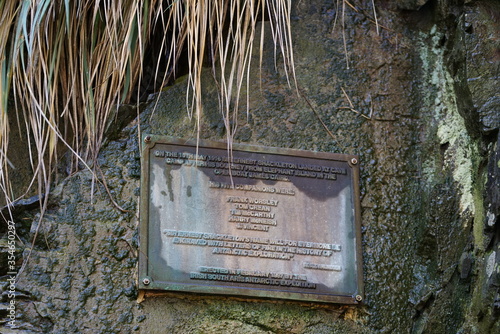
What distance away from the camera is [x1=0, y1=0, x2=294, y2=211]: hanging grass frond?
2932 mm

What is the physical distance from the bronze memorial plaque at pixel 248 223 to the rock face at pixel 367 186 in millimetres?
60

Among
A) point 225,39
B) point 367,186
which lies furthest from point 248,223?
point 225,39

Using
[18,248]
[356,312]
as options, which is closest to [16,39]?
[18,248]

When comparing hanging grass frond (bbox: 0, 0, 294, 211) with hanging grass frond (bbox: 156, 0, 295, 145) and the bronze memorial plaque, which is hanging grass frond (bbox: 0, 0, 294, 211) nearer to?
hanging grass frond (bbox: 156, 0, 295, 145)

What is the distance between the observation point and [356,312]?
9.61 ft

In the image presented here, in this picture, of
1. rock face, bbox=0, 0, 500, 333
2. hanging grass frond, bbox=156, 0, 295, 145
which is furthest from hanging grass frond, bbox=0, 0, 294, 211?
rock face, bbox=0, 0, 500, 333

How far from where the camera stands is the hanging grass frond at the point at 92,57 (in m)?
2.93

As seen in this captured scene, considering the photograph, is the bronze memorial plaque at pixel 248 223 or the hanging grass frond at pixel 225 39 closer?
the bronze memorial plaque at pixel 248 223

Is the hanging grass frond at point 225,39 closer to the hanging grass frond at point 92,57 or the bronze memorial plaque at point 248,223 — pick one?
the hanging grass frond at point 92,57

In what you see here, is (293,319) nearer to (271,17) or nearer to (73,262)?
(73,262)

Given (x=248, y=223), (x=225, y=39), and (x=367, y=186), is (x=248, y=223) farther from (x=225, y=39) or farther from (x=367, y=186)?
(x=225, y=39)

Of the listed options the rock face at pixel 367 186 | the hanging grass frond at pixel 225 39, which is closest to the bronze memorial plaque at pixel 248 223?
the rock face at pixel 367 186

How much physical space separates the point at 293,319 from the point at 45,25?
141cm

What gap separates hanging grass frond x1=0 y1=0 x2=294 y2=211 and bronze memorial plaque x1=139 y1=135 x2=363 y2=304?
18cm
